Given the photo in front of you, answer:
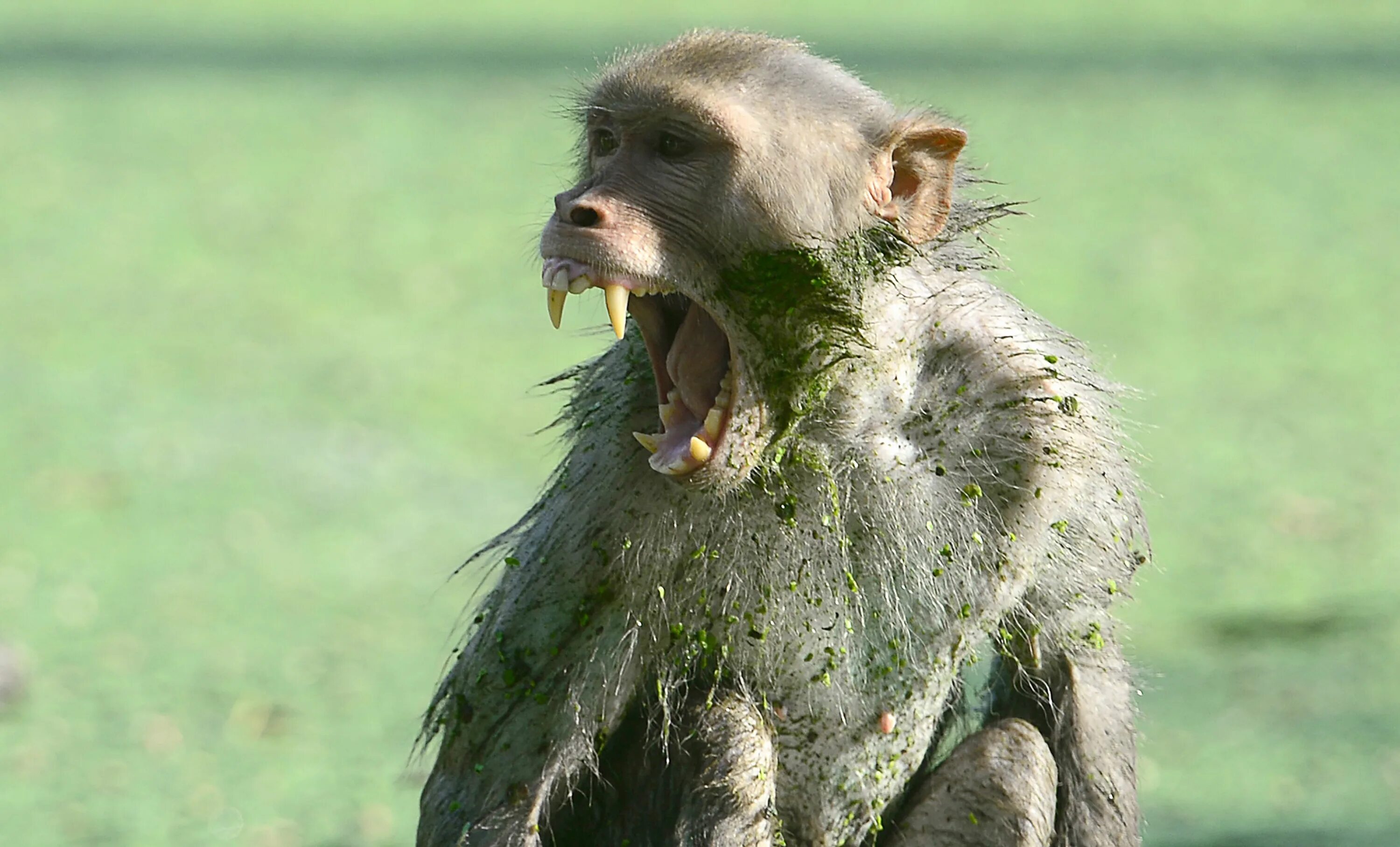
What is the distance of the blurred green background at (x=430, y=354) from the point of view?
4820mm

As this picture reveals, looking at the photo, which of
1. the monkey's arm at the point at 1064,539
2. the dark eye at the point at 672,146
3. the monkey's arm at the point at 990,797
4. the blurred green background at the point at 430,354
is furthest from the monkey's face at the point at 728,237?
the monkey's arm at the point at 990,797

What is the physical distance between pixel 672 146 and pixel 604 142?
0.15 metres

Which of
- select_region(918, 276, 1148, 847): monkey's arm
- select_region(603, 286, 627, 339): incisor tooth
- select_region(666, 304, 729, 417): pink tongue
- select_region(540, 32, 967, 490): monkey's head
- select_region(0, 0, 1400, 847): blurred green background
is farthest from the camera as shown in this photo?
select_region(0, 0, 1400, 847): blurred green background

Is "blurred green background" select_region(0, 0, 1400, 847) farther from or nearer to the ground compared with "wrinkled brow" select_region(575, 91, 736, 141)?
nearer to the ground

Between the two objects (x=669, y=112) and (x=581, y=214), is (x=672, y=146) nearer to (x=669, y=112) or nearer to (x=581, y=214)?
(x=669, y=112)

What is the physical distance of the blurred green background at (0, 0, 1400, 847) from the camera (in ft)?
15.8

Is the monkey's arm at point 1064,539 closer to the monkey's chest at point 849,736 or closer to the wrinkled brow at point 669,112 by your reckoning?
the monkey's chest at point 849,736

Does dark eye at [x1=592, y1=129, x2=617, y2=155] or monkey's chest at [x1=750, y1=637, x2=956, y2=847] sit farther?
monkey's chest at [x1=750, y1=637, x2=956, y2=847]

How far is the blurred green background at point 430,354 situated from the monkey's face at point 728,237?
0.47 m

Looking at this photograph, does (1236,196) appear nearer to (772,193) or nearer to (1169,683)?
(1169,683)

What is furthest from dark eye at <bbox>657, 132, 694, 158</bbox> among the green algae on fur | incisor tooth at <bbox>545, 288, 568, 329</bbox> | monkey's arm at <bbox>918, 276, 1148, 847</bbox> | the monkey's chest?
the monkey's chest

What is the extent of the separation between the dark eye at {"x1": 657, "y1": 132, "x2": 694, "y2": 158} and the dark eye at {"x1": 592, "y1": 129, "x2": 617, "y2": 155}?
0.08 metres

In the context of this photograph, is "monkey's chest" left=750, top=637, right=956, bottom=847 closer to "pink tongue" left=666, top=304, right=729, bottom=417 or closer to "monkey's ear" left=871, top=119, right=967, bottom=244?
"pink tongue" left=666, top=304, right=729, bottom=417

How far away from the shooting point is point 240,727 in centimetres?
492
